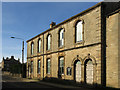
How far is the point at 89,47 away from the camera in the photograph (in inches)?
588

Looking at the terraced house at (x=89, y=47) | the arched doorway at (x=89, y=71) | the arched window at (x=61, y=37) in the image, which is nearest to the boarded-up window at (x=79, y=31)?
the terraced house at (x=89, y=47)

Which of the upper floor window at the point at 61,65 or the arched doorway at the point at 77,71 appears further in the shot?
the upper floor window at the point at 61,65

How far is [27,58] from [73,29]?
18229 millimetres

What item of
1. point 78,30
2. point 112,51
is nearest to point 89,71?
point 112,51

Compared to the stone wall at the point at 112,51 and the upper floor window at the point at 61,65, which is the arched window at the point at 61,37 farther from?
the stone wall at the point at 112,51

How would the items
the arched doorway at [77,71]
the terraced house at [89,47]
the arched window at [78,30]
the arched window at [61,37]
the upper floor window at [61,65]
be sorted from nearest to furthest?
the terraced house at [89,47], the arched doorway at [77,71], the arched window at [78,30], the upper floor window at [61,65], the arched window at [61,37]

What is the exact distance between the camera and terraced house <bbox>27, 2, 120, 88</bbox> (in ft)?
43.1

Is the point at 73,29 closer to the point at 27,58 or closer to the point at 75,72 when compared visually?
the point at 75,72

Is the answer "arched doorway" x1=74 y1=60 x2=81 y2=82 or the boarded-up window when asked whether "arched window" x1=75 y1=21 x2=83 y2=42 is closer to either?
the boarded-up window

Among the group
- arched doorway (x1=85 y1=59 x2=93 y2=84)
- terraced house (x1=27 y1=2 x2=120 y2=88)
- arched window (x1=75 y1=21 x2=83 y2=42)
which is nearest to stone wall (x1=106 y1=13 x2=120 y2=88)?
terraced house (x1=27 y1=2 x2=120 y2=88)

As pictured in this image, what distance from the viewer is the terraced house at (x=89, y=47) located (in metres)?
13.1

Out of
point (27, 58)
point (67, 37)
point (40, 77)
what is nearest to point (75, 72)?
point (67, 37)

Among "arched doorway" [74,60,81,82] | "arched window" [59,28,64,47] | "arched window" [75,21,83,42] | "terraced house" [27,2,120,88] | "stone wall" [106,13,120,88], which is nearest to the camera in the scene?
"stone wall" [106,13,120,88]

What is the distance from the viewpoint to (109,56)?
13273 millimetres
